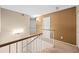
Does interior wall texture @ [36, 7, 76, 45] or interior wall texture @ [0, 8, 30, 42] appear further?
interior wall texture @ [0, 8, 30, 42]

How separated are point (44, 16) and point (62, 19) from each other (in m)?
2.26

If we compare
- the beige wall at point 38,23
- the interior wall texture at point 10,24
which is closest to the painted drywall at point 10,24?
the interior wall texture at point 10,24

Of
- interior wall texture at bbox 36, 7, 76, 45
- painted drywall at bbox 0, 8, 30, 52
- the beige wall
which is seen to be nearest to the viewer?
interior wall texture at bbox 36, 7, 76, 45

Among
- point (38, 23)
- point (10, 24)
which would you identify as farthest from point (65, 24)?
point (38, 23)

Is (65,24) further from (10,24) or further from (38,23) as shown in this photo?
(38,23)

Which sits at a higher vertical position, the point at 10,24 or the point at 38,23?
the point at 38,23

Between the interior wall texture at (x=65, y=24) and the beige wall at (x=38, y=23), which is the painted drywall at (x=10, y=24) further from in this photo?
the interior wall texture at (x=65, y=24)

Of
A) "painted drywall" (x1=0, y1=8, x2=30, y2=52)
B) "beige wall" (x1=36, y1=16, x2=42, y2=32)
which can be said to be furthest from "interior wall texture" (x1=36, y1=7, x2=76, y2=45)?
"beige wall" (x1=36, y1=16, x2=42, y2=32)

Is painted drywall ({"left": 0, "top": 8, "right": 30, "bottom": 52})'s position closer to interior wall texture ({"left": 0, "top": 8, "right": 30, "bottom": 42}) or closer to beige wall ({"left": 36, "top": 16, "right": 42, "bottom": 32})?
interior wall texture ({"left": 0, "top": 8, "right": 30, "bottom": 42})

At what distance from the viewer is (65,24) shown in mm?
5031

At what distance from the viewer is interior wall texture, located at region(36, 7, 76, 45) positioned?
445 cm

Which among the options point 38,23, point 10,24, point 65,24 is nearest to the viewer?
point 65,24

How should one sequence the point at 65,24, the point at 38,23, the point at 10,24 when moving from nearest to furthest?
1. the point at 65,24
2. the point at 10,24
3. the point at 38,23
